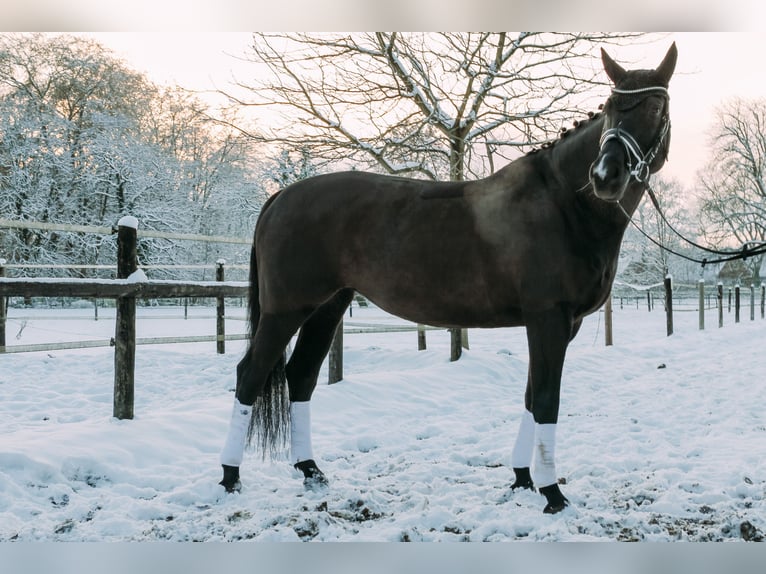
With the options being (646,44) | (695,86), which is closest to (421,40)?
(646,44)

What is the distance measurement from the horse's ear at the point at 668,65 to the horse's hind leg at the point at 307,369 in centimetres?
165

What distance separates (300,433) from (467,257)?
1.19 m

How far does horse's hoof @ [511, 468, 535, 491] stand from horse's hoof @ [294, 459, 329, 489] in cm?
87

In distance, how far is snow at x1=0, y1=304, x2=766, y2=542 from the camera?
2.00 metres

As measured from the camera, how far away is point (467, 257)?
229 cm

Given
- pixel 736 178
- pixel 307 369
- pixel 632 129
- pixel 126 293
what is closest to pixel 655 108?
pixel 632 129

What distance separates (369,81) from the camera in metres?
4.92

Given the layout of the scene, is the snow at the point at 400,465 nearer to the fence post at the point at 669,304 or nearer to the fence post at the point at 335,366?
the fence post at the point at 335,366

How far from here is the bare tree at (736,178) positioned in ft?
16.1

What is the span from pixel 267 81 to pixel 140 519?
4079mm

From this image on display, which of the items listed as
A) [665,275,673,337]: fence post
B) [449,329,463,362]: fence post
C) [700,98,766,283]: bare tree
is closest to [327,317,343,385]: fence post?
[449,329,463,362]: fence post

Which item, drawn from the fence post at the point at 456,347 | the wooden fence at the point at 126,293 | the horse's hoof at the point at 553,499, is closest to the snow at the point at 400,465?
the horse's hoof at the point at 553,499

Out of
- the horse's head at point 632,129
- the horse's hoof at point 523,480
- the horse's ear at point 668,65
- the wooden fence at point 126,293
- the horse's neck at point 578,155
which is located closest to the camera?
the horse's head at point 632,129

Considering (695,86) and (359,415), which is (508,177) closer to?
(695,86)
